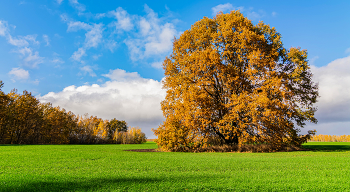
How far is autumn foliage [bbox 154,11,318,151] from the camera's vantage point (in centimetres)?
1541

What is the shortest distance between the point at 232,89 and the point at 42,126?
125ft

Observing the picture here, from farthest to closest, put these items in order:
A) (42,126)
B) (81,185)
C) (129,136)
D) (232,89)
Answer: (129,136), (42,126), (232,89), (81,185)

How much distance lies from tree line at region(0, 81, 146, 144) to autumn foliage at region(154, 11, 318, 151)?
31.3 m

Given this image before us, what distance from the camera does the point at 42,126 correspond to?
3822cm

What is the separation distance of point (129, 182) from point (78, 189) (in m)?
1.11

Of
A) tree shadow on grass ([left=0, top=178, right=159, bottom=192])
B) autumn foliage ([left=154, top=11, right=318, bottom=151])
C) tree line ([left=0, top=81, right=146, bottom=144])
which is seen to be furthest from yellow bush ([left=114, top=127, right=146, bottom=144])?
tree shadow on grass ([left=0, top=178, right=159, bottom=192])

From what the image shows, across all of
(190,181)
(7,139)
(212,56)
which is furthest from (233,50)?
(7,139)

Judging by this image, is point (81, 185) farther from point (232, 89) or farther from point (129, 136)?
point (129, 136)

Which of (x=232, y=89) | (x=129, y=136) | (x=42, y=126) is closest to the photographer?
(x=232, y=89)

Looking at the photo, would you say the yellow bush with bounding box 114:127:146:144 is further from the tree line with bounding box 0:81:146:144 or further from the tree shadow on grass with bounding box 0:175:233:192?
the tree shadow on grass with bounding box 0:175:233:192

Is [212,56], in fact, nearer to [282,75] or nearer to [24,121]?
[282,75]

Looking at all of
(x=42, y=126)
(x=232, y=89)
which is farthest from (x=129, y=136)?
(x=232, y=89)

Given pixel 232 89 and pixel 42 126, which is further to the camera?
pixel 42 126

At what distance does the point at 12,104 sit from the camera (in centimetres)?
3481
